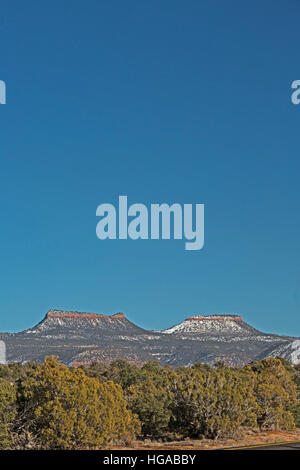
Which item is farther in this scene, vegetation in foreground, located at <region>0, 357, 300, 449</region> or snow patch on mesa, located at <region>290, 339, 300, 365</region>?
snow patch on mesa, located at <region>290, 339, 300, 365</region>

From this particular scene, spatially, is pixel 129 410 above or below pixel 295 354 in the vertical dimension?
below

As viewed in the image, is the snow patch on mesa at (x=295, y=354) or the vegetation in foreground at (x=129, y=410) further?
the snow patch on mesa at (x=295, y=354)

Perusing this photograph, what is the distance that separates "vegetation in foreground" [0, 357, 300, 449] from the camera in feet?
104

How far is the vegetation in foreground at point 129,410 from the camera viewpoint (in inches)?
1253

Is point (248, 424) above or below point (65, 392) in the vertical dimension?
below

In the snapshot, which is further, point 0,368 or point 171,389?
point 0,368

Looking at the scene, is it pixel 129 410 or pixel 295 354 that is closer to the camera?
pixel 129 410

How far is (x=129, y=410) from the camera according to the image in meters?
38.2

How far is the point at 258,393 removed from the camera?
45000 mm
